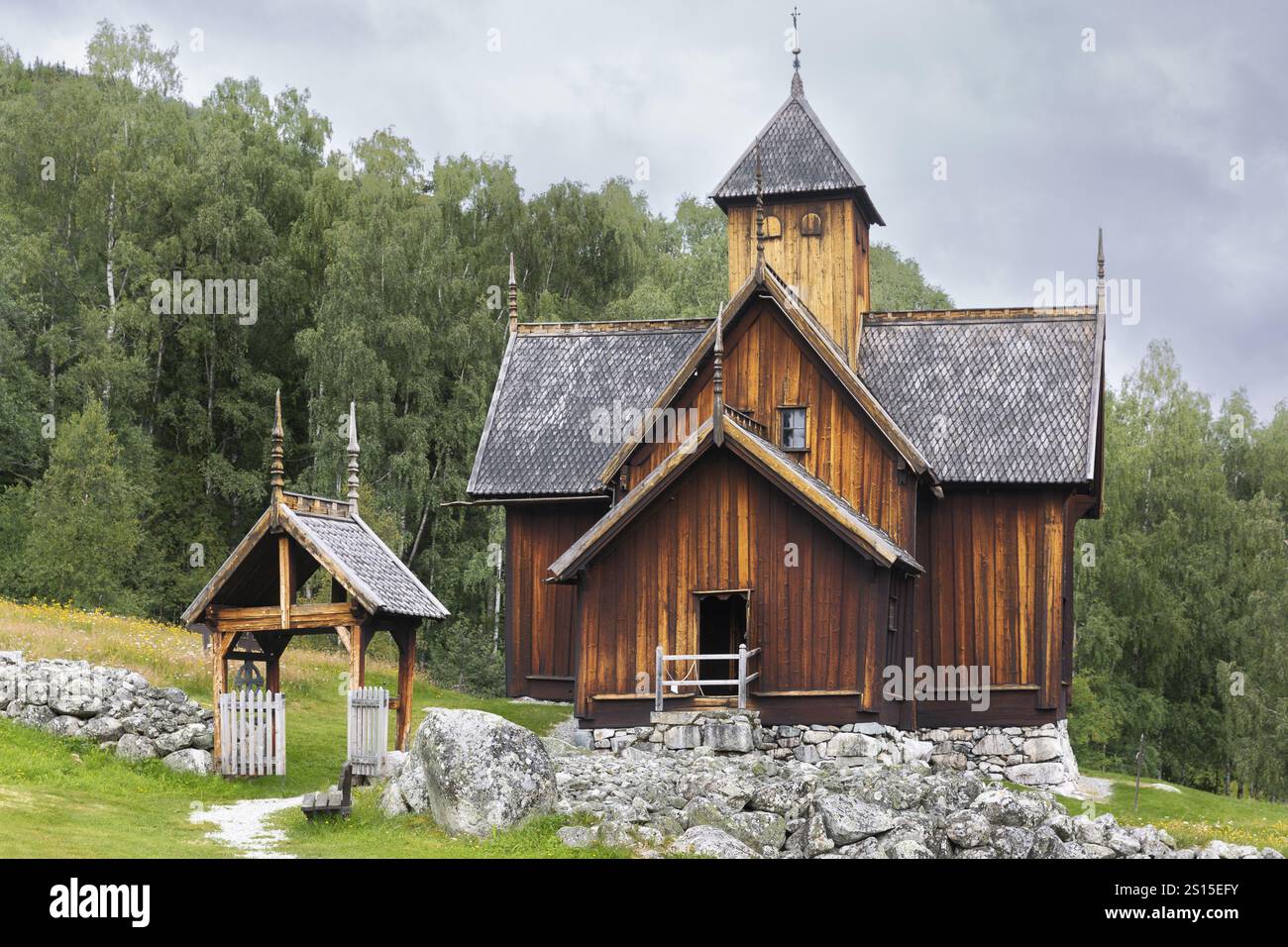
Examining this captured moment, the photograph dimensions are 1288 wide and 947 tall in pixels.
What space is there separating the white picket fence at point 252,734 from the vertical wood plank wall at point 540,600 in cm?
966

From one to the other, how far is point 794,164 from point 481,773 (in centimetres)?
1960

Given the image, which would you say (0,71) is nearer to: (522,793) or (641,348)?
(641,348)

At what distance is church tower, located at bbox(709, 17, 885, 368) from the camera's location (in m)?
34.3

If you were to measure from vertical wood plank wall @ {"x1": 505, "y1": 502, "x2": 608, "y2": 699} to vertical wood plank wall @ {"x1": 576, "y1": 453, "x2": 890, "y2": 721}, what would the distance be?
4.87 metres

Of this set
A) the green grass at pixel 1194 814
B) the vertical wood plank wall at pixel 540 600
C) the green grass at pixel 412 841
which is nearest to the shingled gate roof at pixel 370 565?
the green grass at pixel 412 841

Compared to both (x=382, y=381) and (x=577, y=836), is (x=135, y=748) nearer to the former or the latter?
(x=577, y=836)

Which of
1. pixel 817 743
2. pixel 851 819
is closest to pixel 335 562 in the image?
pixel 817 743

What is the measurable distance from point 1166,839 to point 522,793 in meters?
8.84

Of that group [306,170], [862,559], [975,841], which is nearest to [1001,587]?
[862,559]

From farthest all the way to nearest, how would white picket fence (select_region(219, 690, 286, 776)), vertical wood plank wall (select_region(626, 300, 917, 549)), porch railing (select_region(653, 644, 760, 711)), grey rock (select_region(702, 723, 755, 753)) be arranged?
vertical wood plank wall (select_region(626, 300, 917, 549)), porch railing (select_region(653, 644, 760, 711)), grey rock (select_region(702, 723, 755, 753)), white picket fence (select_region(219, 690, 286, 776))

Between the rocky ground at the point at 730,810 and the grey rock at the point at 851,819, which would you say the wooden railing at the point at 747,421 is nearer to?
the rocky ground at the point at 730,810

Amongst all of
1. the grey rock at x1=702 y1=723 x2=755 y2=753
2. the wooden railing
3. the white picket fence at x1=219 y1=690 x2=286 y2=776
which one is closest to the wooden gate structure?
the white picket fence at x1=219 y1=690 x2=286 y2=776

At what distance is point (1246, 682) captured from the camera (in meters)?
53.2

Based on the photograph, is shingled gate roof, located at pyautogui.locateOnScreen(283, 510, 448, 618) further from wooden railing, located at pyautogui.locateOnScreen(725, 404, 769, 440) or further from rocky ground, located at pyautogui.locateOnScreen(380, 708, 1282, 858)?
wooden railing, located at pyautogui.locateOnScreen(725, 404, 769, 440)
